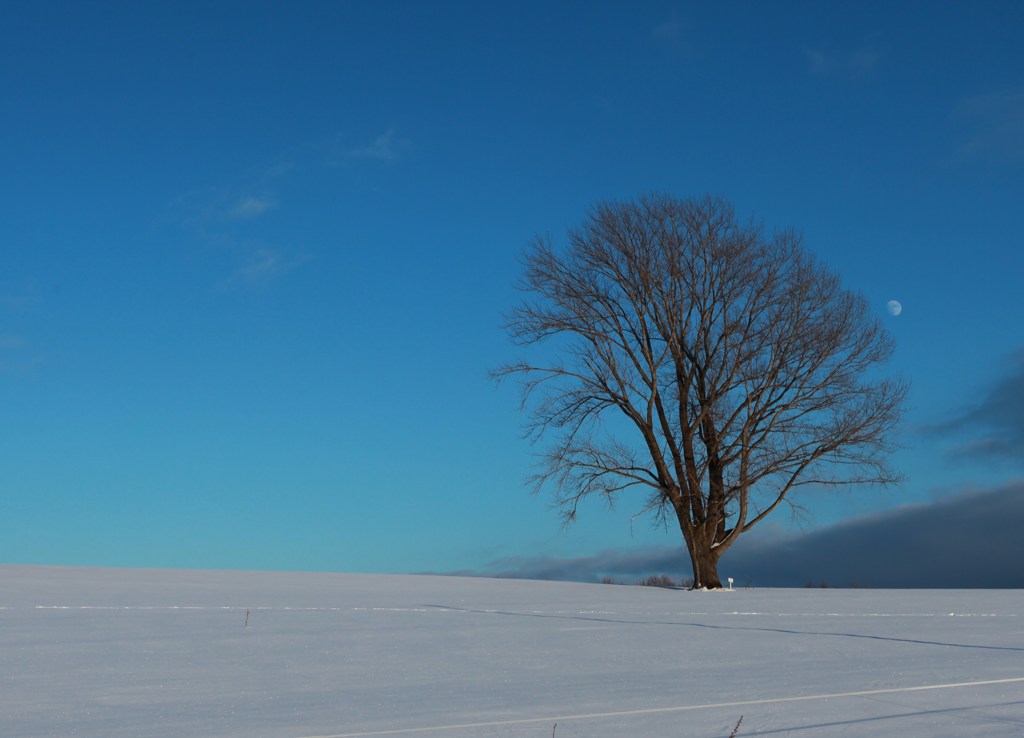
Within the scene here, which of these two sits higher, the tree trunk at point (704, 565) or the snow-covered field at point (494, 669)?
the tree trunk at point (704, 565)

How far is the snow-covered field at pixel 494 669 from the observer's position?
15.8 ft

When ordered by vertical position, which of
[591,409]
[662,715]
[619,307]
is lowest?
[662,715]

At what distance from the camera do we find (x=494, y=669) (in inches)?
269

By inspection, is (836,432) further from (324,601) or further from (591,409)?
(324,601)

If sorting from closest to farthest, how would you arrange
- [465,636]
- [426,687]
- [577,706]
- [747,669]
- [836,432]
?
[577,706] < [426,687] < [747,669] < [465,636] < [836,432]

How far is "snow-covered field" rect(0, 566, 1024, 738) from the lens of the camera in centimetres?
480

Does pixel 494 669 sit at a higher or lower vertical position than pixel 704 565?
lower

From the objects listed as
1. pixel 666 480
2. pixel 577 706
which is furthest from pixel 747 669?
pixel 666 480

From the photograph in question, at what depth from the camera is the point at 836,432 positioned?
2184 cm

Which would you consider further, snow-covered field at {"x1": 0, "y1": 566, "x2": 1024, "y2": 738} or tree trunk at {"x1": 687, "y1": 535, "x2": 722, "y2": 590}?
tree trunk at {"x1": 687, "y1": 535, "x2": 722, "y2": 590}

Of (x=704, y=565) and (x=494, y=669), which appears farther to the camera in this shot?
(x=704, y=565)

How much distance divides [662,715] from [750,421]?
57.3ft

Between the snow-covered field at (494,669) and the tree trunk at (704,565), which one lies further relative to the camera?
the tree trunk at (704,565)

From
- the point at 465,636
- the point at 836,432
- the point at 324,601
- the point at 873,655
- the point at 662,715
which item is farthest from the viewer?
the point at 836,432
